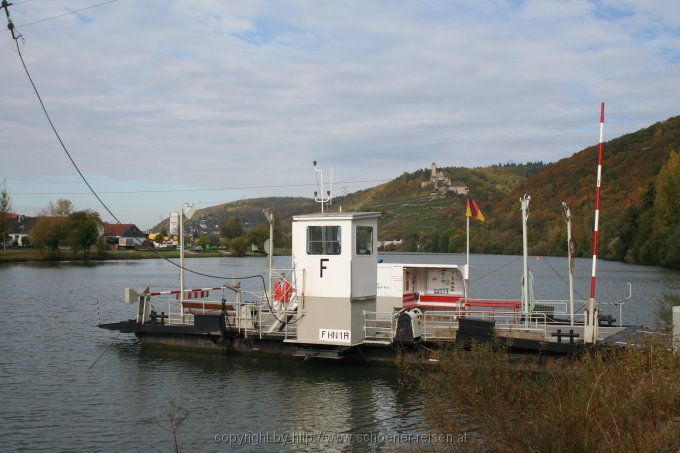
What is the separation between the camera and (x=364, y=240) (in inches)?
773

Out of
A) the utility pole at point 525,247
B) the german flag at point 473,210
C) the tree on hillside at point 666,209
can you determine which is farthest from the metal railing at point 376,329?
the tree on hillside at point 666,209

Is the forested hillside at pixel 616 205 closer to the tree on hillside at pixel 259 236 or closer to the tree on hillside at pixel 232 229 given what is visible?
the tree on hillside at pixel 259 236

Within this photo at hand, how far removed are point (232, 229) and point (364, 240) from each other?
136348 millimetres

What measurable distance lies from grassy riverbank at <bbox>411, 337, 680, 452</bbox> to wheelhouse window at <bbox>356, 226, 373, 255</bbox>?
821 centimetres

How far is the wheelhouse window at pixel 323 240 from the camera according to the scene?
19.2 meters

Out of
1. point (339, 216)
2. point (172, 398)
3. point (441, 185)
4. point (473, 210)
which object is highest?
point (441, 185)

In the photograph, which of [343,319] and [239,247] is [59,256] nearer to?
[239,247]

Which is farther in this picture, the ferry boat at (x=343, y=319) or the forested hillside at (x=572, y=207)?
the forested hillside at (x=572, y=207)

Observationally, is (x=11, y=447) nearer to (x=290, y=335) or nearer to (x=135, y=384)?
(x=135, y=384)

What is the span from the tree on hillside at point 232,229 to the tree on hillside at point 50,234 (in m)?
56.4

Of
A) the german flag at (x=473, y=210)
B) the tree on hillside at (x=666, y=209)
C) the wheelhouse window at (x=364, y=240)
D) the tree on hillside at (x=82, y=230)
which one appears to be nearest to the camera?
the wheelhouse window at (x=364, y=240)

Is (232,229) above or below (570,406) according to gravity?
above

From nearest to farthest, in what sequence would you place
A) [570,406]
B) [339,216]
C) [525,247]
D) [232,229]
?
[570,406] → [339,216] → [525,247] → [232,229]

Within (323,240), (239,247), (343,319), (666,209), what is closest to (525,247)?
(343,319)
